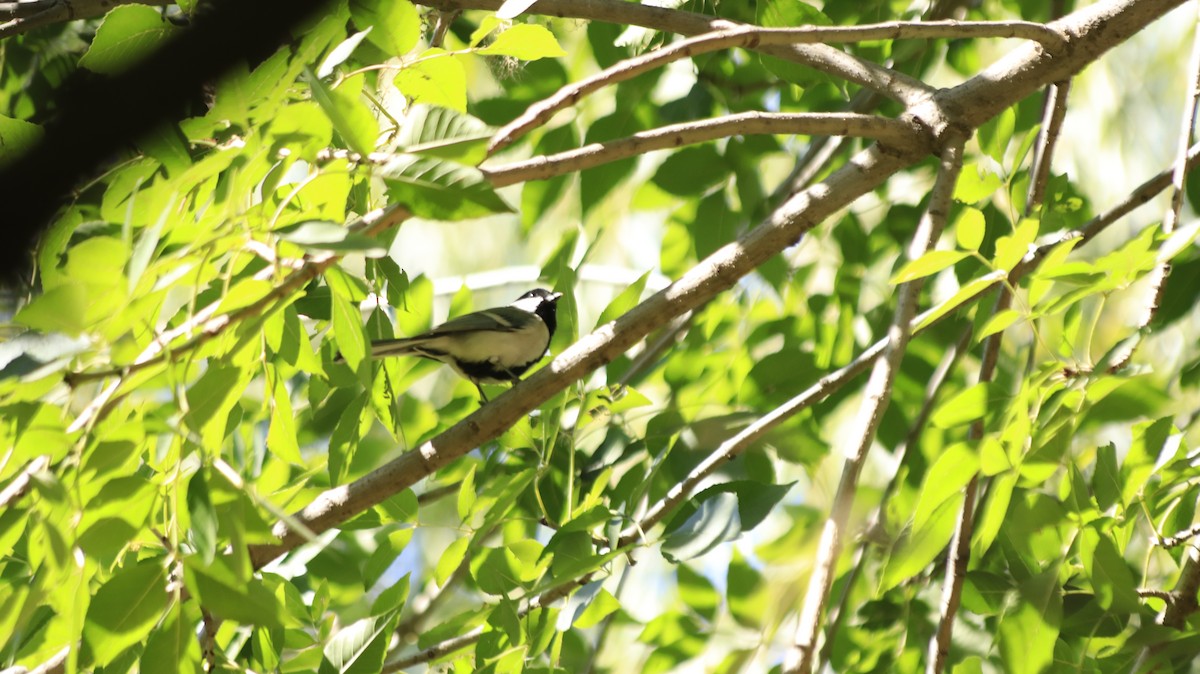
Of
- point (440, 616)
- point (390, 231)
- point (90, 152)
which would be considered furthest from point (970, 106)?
point (440, 616)

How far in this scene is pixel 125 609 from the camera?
1.27 m

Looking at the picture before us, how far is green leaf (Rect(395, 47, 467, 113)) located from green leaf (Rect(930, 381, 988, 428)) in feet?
2.92

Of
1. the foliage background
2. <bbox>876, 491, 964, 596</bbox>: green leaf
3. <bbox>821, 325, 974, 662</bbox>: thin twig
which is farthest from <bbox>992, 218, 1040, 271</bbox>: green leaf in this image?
<bbox>821, 325, 974, 662</bbox>: thin twig

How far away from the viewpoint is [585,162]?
5.74 feet

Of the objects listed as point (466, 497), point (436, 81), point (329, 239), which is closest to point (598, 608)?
point (466, 497)

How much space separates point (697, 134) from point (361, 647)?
1091 mm

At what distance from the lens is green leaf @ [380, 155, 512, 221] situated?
1.21m

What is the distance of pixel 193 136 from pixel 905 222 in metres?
2.10

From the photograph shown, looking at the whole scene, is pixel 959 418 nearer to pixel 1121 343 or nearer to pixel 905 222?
pixel 1121 343

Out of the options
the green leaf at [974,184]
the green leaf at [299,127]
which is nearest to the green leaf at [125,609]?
the green leaf at [299,127]

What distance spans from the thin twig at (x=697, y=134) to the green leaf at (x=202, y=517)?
1.83 ft

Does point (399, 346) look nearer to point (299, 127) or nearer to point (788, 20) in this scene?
point (788, 20)

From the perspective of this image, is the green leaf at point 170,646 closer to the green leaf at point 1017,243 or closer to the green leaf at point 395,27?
the green leaf at point 395,27

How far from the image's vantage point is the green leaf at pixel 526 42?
1672 mm
